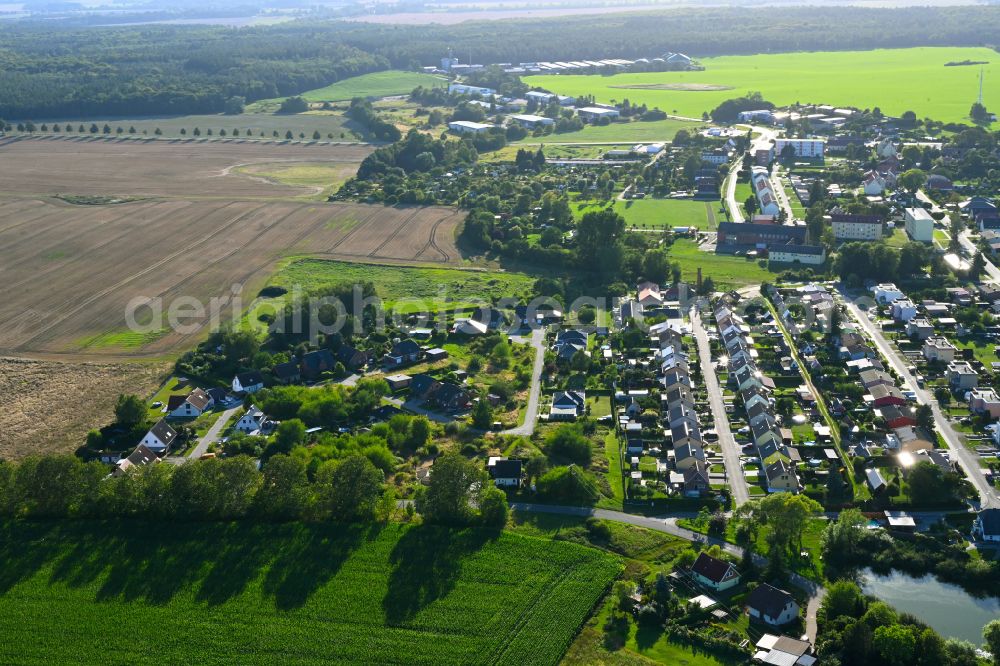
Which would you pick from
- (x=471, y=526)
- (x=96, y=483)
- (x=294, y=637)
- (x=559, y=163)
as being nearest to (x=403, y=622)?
(x=294, y=637)

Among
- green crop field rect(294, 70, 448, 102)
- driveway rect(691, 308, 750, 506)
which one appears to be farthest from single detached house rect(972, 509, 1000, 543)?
green crop field rect(294, 70, 448, 102)

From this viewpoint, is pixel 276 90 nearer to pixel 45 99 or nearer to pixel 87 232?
pixel 45 99

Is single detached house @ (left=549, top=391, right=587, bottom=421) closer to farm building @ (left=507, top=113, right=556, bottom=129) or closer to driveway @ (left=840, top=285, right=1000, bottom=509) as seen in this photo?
driveway @ (left=840, top=285, right=1000, bottom=509)

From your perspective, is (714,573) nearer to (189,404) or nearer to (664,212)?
(189,404)

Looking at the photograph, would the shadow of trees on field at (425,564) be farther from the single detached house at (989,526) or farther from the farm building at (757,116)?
the farm building at (757,116)

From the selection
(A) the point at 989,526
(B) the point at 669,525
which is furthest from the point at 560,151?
(A) the point at 989,526
